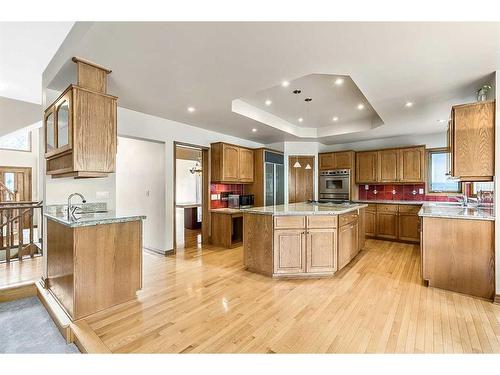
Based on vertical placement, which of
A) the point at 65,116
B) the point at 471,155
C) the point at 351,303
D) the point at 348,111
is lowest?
the point at 351,303

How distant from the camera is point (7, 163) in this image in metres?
7.56

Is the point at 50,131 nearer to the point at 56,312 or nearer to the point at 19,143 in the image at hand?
the point at 56,312

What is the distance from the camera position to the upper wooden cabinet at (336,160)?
611 centimetres

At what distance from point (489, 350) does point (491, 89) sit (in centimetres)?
272

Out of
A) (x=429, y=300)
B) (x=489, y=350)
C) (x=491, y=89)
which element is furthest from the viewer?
(x=491, y=89)

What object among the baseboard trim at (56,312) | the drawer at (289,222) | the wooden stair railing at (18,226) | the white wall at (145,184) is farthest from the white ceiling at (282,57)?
the baseboard trim at (56,312)

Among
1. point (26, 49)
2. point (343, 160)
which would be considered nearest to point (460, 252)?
point (343, 160)

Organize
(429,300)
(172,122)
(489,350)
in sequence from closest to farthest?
1. (489,350)
2. (429,300)
3. (172,122)

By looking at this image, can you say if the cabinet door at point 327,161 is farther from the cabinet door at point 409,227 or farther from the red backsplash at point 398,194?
the cabinet door at point 409,227

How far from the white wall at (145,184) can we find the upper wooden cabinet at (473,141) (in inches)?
165

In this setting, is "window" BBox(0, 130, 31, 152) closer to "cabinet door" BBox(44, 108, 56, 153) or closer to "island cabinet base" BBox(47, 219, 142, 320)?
"cabinet door" BBox(44, 108, 56, 153)

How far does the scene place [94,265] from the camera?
229cm

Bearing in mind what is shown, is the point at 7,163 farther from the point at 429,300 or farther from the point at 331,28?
the point at 429,300

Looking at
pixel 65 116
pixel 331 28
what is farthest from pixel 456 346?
pixel 65 116
